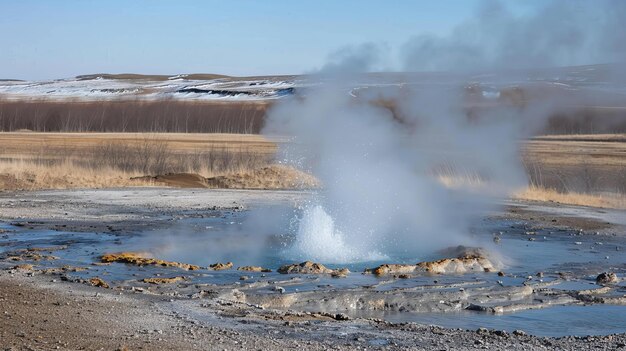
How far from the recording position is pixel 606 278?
1301 centimetres

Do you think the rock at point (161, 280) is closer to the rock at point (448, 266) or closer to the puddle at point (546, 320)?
the rock at point (448, 266)

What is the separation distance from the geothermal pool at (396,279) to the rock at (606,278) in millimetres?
138

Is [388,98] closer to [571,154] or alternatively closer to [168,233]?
[168,233]

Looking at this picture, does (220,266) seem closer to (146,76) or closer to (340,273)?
(340,273)

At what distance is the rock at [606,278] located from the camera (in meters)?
12.9

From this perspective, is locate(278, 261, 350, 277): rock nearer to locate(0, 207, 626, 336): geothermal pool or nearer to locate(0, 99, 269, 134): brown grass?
locate(0, 207, 626, 336): geothermal pool

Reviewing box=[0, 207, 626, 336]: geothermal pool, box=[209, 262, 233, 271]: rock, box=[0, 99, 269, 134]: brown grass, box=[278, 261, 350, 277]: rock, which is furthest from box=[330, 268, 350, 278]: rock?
box=[0, 99, 269, 134]: brown grass

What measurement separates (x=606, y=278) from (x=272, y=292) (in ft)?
16.6

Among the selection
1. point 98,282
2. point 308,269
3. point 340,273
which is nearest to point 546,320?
point 340,273

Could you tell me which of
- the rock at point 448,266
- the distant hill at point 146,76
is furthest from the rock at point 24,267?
the distant hill at point 146,76

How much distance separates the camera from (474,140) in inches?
891

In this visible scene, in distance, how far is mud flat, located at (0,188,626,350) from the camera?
888 cm

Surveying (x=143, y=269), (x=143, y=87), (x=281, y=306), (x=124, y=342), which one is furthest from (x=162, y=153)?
(x=143, y=87)

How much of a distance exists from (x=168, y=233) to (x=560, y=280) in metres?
7.69
